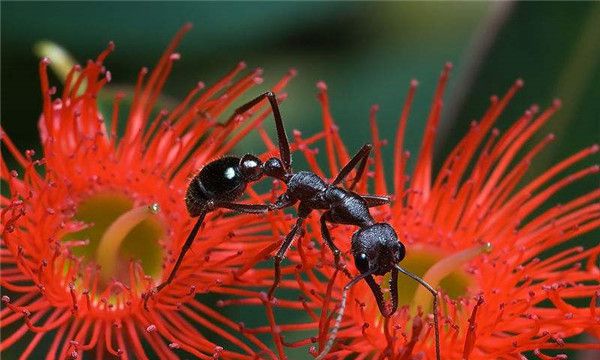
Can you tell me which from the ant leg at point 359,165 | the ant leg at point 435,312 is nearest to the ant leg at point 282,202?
the ant leg at point 359,165

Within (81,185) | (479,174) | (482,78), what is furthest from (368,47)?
(81,185)

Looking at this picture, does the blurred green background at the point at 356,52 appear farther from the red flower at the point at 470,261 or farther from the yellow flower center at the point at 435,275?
the yellow flower center at the point at 435,275

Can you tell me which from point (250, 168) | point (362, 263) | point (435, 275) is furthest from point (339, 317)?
point (250, 168)

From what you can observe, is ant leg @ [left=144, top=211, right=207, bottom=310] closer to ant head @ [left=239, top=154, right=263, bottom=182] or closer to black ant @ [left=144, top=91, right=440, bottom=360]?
black ant @ [left=144, top=91, right=440, bottom=360]

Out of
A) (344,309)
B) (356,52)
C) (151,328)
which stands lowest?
(151,328)

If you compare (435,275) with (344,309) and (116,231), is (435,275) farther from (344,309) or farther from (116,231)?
(116,231)

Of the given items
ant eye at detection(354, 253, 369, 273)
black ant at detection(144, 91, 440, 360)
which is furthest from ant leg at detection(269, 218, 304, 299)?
ant eye at detection(354, 253, 369, 273)

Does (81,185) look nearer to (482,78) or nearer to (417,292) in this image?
(417,292)
